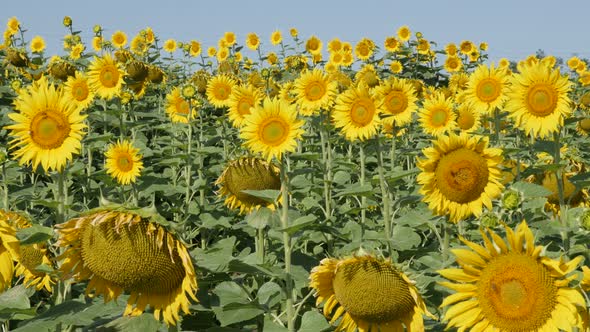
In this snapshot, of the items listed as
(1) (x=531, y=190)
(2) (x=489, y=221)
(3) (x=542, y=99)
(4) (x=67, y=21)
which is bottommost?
(2) (x=489, y=221)

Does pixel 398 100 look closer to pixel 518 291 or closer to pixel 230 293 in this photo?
pixel 230 293

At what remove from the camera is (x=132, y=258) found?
6.48 ft

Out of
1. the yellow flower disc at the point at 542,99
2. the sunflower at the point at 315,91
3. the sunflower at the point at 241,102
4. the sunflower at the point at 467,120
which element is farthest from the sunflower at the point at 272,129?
the sunflower at the point at 467,120

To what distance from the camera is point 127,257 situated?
6.48 ft

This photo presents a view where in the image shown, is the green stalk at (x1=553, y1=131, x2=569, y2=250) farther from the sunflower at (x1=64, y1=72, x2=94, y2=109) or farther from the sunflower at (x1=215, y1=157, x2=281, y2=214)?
the sunflower at (x1=64, y1=72, x2=94, y2=109)

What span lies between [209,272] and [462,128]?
16.9ft

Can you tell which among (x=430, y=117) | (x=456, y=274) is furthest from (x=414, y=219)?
(x=430, y=117)

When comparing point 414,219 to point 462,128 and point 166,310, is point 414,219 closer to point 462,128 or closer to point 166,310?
point 166,310

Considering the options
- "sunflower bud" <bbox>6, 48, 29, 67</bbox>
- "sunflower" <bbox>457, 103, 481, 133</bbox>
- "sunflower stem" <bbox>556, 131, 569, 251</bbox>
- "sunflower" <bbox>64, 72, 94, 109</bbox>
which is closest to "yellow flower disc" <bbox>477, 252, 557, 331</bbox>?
"sunflower stem" <bbox>556, 131, 569, 251</bbox>

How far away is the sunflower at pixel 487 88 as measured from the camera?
204 inches

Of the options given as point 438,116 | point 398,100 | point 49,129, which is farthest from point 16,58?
point 49,129

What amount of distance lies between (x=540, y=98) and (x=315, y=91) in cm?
220

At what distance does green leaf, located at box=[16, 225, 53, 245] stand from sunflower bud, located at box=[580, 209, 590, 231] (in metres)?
2.18

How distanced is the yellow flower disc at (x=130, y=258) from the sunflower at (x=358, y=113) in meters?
2.92
